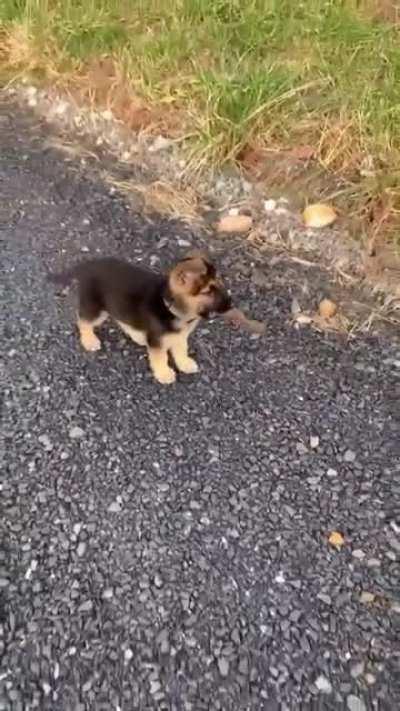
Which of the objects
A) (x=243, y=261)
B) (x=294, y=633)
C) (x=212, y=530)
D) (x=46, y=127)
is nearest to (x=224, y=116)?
(x=243, y=261)

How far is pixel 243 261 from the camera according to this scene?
454 cm

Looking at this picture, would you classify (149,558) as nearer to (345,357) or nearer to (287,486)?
(287,486)

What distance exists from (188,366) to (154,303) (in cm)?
43

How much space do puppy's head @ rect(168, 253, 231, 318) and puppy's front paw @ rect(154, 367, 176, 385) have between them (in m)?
0.49

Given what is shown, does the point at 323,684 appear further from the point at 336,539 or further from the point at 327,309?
the point at 327,309

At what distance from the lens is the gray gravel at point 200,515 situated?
2.85 m

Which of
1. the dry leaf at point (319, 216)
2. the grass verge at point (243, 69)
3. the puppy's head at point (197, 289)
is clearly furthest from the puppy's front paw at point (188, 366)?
the grass verge at point (243, 69)

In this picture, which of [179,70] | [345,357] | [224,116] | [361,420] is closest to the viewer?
[361,420]

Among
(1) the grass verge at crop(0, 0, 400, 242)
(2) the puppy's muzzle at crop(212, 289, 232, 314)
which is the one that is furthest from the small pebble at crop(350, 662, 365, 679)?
(1) the grass verge at crop(0, 0, 400, 242)

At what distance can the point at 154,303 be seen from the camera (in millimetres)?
3604

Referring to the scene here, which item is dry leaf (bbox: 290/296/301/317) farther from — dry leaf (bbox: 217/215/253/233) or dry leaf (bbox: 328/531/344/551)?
dry leaf (bbox: 328/531/344/551)

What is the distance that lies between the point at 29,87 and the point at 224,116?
1556 mm

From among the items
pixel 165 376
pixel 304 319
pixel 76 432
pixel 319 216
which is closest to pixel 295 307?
pixel 304 319

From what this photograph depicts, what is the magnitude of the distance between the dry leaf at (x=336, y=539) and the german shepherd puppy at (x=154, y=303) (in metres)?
0.92
